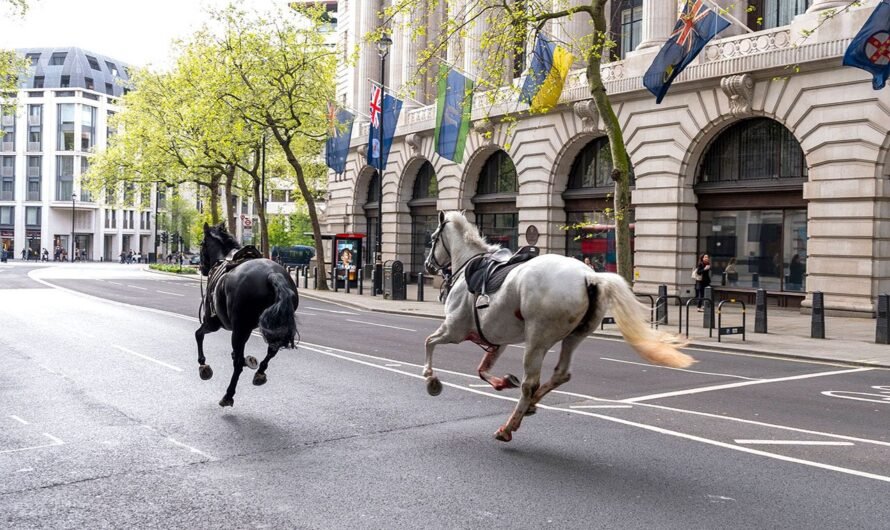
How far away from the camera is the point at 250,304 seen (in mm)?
9570

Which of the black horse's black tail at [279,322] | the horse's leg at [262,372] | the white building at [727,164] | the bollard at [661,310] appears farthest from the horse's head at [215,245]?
the bollard at [661,310]

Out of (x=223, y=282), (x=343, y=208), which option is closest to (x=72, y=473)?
(x=223, y=282)

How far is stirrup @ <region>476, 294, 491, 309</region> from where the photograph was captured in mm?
8516

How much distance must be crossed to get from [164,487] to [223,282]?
390 cm

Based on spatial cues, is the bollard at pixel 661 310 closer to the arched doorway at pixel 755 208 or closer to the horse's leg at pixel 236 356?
the arched doorway at pixel 755 208

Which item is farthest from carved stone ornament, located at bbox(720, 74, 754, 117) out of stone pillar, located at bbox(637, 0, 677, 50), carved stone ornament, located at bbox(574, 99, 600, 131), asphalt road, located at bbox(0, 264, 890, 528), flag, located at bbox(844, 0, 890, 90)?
asphalt road, located at bbox(0, 264, 890, 528)

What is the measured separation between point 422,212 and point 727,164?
2101cm

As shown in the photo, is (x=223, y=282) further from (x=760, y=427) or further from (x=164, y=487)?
(x=760, y=427)

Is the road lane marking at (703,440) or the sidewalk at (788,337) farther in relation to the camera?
the sidewalk at (788,337)

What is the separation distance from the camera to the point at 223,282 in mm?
10039

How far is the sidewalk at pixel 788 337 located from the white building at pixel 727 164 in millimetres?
1719

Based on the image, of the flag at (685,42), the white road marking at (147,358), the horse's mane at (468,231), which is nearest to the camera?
the horse's mane at (468,231)

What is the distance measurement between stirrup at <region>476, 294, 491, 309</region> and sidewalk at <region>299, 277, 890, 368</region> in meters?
5.46

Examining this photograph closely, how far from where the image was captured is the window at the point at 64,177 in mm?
112812
